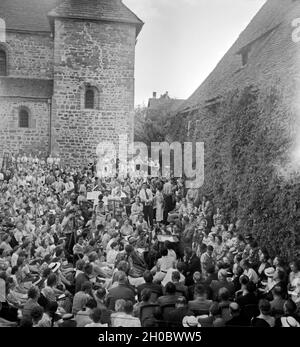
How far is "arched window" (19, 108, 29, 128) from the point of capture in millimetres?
29453

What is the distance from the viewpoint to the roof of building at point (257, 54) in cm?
1540

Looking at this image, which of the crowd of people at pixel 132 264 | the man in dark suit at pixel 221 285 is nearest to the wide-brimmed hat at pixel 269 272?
the crowd of people at pixel 132 264

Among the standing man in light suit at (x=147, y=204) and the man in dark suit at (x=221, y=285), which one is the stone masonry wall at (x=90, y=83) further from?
the man in dark suit at (x=221, y=285)

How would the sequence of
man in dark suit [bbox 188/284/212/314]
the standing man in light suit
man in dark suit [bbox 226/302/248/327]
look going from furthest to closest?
the standing man in light suit
man in dark suit [bbox 188/284/212/314]
man in dark suit [bbox 226/302/248/327]

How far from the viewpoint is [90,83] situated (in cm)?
2888

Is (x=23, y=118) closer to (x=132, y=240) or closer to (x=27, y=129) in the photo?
(x=27, y=129)

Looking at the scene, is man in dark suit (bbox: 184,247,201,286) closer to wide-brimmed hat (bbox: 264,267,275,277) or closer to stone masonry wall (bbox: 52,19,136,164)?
wide-brimmed hat (bbox: 264,267,275,277)

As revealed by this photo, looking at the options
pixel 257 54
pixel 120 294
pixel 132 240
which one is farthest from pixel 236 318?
pixel 257 54

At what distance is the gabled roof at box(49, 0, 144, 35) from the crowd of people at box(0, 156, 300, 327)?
11.6 metres

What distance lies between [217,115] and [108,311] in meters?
10.2

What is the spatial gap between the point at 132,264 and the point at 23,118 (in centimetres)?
2029

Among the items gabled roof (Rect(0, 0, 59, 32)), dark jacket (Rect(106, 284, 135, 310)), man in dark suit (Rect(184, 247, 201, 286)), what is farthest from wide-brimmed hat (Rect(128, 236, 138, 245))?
gabled roof (Rect(0, 0, 59, 32))

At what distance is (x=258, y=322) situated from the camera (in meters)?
6.96

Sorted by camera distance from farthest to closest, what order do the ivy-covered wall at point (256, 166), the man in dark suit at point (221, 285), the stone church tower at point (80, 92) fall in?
the stone church tower at point (80, 92), the ivy-covered wall at point (256, 166), the man in dark suit at point (221, 285)
